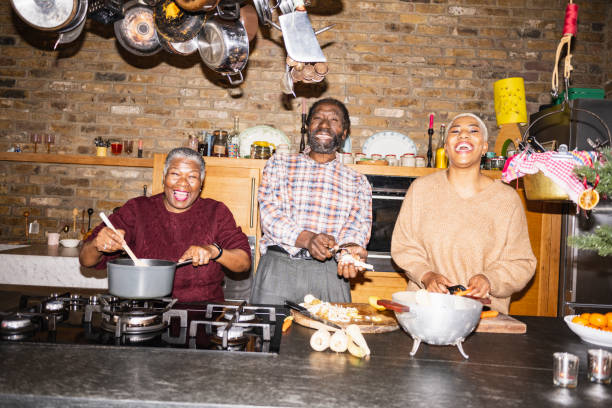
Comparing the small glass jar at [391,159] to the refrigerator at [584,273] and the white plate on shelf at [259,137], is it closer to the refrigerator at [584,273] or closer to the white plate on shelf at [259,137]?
the white plate on shelf at [259,137]

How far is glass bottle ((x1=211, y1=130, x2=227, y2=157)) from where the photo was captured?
3.23 m

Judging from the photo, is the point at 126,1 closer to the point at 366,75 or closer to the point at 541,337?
the point at 366,75

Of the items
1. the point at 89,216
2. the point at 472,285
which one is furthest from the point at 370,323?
the point at 89,216

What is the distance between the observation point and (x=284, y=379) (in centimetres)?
98

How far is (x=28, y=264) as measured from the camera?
289 centimetres

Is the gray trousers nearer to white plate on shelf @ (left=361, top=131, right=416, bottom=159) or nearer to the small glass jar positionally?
the small glass jar

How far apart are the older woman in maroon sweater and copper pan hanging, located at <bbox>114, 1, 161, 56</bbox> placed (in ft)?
3.19

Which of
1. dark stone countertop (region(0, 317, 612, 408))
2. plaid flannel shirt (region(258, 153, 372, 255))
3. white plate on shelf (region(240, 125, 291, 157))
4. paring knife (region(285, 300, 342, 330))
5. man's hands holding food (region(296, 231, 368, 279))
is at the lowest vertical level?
dark stone countertop (region(0, 317, 612, 408))

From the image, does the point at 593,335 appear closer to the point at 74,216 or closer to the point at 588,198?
the point at 588,198

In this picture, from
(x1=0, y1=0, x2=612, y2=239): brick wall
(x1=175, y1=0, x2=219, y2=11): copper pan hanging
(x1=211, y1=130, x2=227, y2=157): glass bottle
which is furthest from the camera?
(x1=0, y1=0, x2=612, y2=239): brick wall

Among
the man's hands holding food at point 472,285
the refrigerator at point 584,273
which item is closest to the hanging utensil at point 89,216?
the man's hands holding food at point 472,285

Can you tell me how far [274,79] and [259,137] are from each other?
66 cm

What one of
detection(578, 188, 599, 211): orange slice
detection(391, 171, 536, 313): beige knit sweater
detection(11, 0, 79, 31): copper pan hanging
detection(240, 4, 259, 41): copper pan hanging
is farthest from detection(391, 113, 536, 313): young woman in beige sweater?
detection(11, 0, 79, 31): copper pan hanging

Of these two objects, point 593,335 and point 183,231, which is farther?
point 183,231
